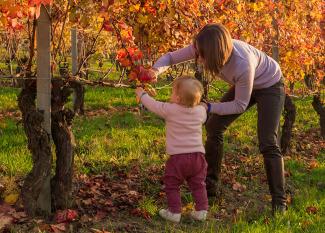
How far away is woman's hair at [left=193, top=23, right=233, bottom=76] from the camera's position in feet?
12.6

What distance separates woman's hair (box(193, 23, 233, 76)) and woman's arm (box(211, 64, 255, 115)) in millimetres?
217

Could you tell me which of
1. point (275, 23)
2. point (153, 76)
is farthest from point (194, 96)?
point (275, 23)

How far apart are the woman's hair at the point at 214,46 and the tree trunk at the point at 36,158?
1.37 metres

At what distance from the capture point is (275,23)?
8.00 m

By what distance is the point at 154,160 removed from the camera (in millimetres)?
6395

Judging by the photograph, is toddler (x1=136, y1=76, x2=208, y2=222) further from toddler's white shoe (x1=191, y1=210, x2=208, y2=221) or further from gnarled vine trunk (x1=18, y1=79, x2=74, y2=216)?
gnarled vine trunk (x1=18, y1=79, x2=74, y2=216)

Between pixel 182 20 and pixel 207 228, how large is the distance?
2532mm

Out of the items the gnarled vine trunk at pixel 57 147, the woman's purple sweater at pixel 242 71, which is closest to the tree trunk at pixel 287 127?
the woman's purple sweater at pixel 242 71

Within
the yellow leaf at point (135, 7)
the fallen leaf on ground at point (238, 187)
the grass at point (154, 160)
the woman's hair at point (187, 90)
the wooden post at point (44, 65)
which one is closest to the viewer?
the wooden post at point (44, 65)

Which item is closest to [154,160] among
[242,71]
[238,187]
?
[238,187]

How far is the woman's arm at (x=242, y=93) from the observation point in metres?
4.02

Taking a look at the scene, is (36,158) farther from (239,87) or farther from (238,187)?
(238,187)

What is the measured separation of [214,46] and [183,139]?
2.74 ft

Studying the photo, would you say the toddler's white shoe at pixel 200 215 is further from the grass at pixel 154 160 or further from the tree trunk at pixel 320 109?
the tree trunk at pixel 320 109
